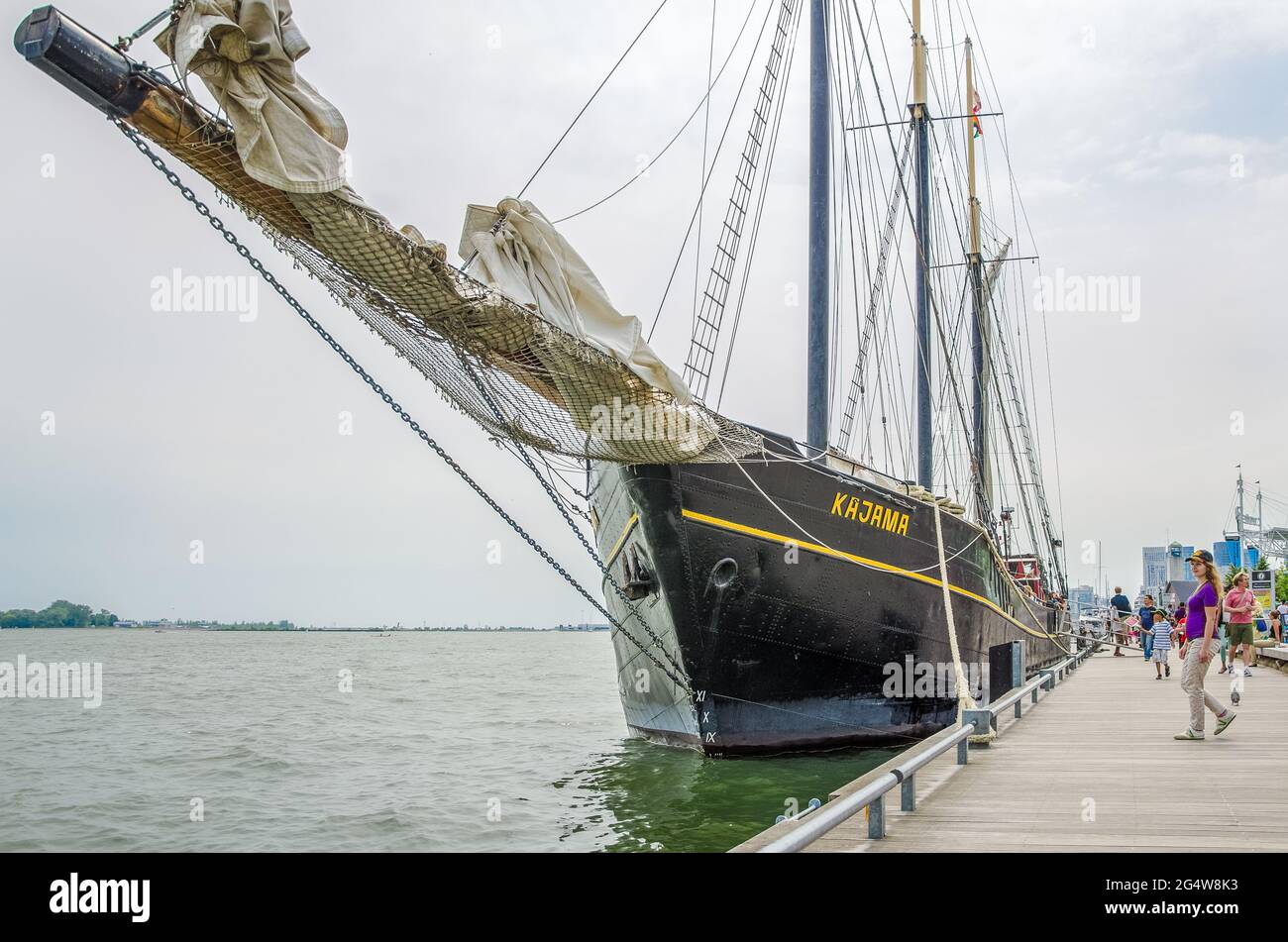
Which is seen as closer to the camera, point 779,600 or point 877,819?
point 877,819

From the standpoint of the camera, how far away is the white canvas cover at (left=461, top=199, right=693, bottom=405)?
29.9 ft

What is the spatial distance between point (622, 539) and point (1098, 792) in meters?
6.84

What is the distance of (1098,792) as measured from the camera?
22.3 ft

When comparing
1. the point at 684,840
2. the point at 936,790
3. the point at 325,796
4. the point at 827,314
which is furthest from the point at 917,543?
the point at 325,796

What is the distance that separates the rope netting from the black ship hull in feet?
2.42

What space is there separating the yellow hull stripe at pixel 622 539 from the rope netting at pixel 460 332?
3.31ft

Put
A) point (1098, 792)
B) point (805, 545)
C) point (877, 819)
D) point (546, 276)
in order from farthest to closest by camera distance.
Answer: point (805, 545), point (546, 276), point (1098, 792), point (877, 819)

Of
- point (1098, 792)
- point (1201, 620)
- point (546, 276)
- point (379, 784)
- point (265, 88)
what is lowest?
point (379, 784)

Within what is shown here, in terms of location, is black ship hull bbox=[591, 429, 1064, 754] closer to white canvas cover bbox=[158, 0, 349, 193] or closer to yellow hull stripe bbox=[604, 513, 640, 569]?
yellow hull stripe bbox=[604, 513, 640, 569]

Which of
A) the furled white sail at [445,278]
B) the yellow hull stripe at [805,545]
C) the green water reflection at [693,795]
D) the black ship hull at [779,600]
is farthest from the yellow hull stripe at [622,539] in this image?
the green water reflection at [693,795]

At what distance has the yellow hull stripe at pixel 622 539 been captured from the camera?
11891mm

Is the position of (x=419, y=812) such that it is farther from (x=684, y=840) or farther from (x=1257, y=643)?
(x=1257, y=643)

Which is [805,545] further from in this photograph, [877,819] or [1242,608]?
[877,819]

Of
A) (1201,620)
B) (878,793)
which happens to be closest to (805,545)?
(1201,620)
